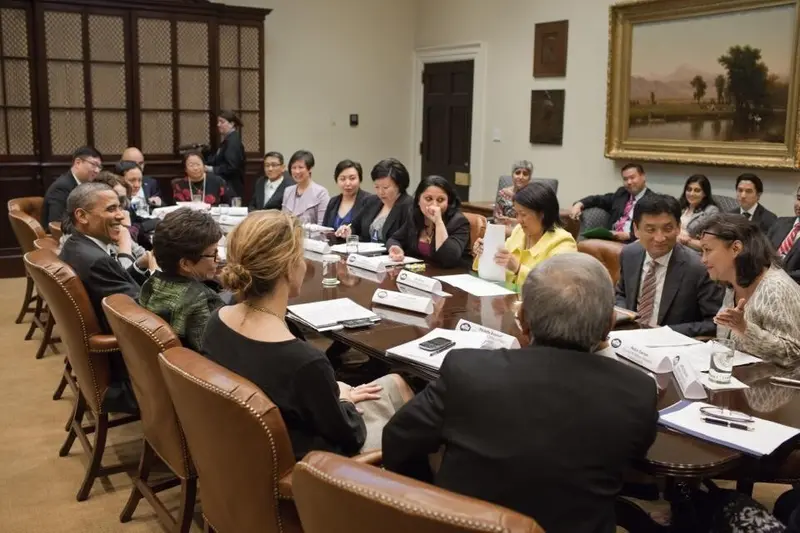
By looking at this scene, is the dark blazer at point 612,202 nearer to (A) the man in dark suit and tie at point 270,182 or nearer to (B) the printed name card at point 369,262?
(A) the man in dark suit and tie at point 270,182

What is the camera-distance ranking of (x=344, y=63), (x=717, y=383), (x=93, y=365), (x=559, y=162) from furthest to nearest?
(x=344, y=63)
(x=559, y=162)
(x=93, y=365)
(x=717, y=383)

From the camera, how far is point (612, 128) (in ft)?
22.0

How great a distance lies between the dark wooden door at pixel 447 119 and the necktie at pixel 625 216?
2.44m

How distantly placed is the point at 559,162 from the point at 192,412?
239 inches

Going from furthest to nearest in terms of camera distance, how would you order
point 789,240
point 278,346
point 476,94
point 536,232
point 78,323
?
1. point 476,94
2. point 789,240
3. point 536,232
4. point 78,323
5. point 278,346

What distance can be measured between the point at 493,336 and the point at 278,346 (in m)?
0.78

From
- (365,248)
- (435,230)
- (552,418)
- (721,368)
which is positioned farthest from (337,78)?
(552,418)

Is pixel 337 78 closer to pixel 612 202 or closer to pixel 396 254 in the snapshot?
pixel 612 202

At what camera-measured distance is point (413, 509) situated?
45.2 inches

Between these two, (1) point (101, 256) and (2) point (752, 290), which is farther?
(1) point (101, 256)

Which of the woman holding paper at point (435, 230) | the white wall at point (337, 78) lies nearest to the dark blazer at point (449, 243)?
the woman holding paper at point (435, 230)

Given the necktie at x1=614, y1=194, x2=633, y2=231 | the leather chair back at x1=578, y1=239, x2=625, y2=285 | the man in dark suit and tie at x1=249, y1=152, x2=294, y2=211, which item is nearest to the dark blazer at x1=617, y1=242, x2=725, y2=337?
the leather chair back at x1=578, y1=239, x2=625, y2=285

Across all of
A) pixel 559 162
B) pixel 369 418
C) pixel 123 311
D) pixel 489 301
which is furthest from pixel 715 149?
pixel 123 311

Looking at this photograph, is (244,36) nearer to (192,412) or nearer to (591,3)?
(591,3)
